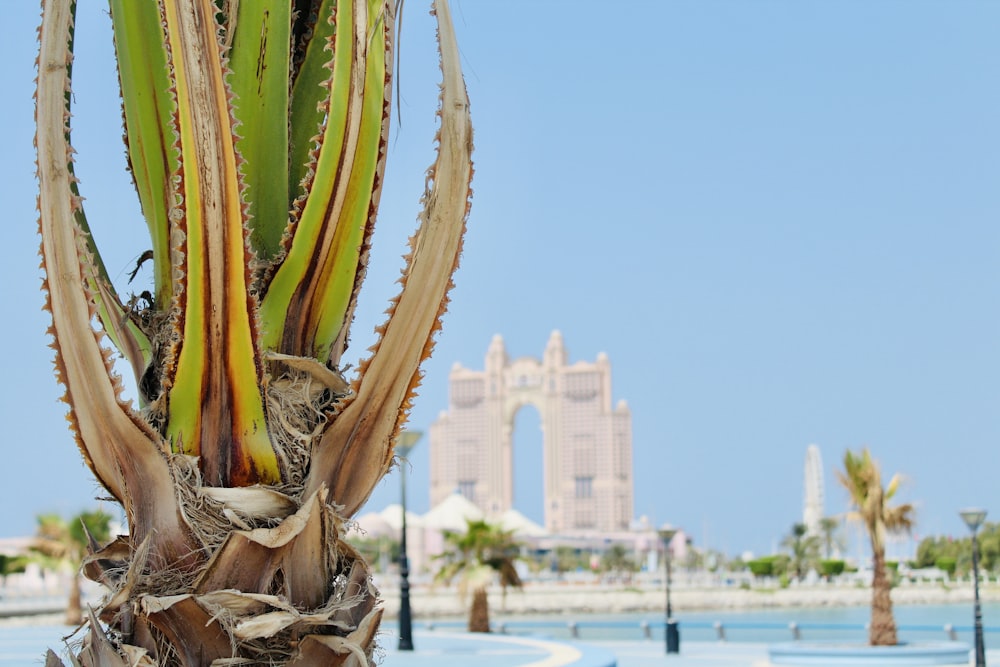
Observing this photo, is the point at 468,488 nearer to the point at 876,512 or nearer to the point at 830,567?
the point at 830,567

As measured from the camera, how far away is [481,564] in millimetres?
21828

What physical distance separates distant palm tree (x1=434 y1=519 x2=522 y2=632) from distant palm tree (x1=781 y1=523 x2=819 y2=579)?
4107cm

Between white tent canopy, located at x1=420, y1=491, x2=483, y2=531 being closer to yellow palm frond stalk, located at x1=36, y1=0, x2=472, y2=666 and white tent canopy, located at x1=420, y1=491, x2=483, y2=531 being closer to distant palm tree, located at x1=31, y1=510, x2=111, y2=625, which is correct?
distant palm tree, located at x1=31, y1=510, x2=111, y2=625

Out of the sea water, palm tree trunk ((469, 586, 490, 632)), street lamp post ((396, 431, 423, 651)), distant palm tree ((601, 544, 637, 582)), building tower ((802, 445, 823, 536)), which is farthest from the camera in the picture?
building tower ((802, 445, 823, 536))

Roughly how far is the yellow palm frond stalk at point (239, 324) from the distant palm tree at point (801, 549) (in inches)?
2367

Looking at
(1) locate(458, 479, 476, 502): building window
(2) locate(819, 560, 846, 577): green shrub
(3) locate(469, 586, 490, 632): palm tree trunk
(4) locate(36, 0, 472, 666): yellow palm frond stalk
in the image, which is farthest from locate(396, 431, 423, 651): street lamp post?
(1) locate(458, 479, 476, 502): building window

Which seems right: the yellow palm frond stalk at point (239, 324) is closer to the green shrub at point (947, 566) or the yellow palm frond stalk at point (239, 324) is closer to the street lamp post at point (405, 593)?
the street lamp post at point (405, 593)

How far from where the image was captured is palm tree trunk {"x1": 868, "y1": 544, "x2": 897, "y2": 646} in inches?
690

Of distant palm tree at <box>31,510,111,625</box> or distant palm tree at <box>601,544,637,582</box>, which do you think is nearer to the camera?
distant palm tree at <box>31,510,111,625</box>

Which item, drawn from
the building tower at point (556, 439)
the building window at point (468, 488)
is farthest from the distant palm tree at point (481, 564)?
the building window at point (468, 488)

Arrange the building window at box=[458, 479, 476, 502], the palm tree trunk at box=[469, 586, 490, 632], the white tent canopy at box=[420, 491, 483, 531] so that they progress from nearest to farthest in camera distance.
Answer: the palm tree trunk at box=[469, 586, 490, 632] < the white tent canopy at box=[420, 491, 483, 531] < the building window at box=[458, 479, 476, 502]

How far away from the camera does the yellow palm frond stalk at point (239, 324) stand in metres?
2.24

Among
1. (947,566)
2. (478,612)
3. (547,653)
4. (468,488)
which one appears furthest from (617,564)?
(468,488)

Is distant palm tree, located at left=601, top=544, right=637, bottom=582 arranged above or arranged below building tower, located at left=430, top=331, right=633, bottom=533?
below
